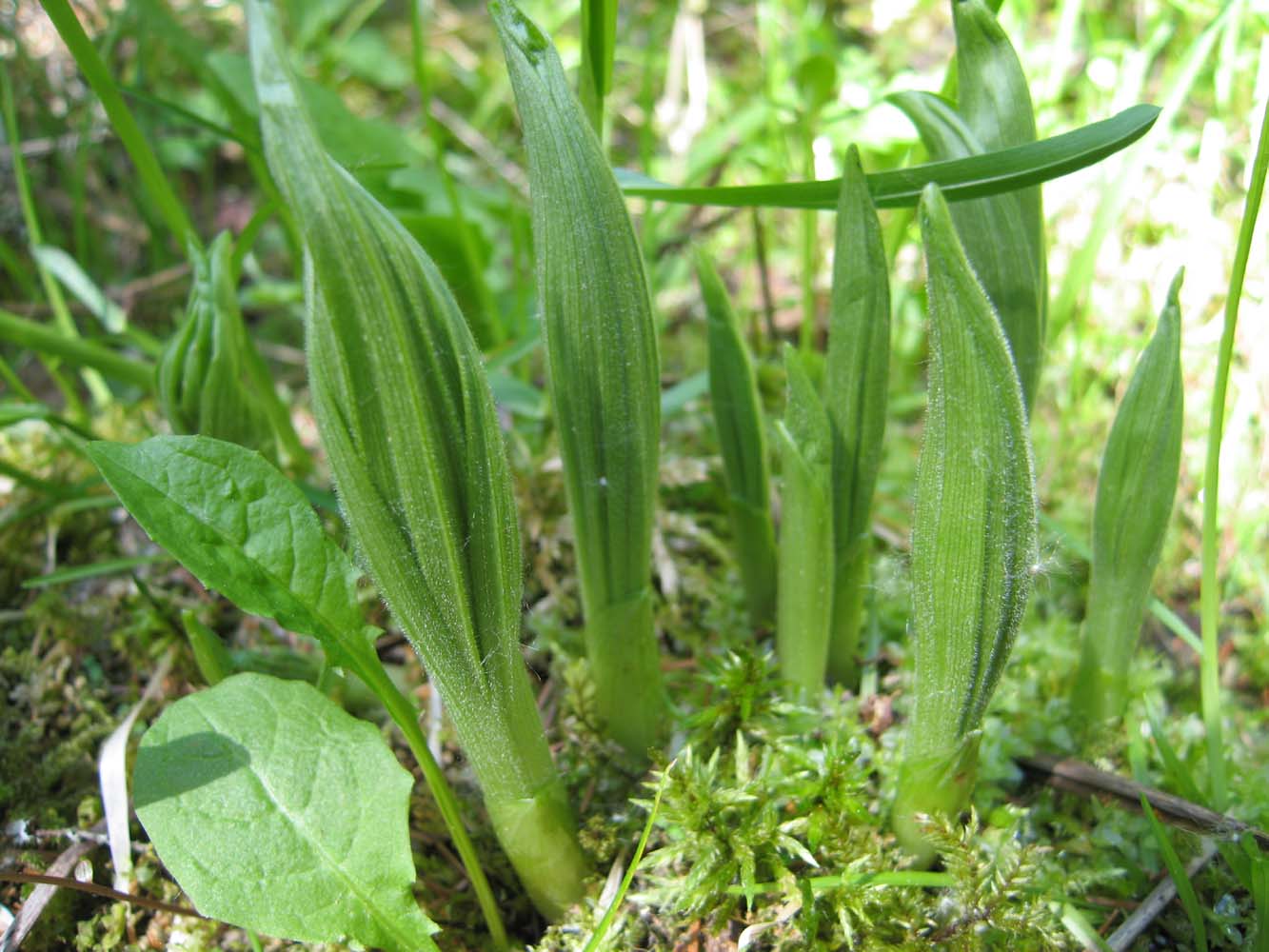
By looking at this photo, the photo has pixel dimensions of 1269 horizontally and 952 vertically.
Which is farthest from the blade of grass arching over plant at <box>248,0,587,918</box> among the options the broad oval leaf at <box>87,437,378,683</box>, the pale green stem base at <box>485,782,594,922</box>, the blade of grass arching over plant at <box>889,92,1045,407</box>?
the blade of grass arching over plant at <box>889,92,1045,407</box>

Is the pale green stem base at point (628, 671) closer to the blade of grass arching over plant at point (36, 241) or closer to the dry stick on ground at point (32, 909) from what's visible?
the dry stick on ground at point (32, 909)

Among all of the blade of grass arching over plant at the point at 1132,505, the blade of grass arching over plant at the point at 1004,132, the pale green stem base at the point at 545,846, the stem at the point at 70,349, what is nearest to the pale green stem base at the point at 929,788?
the blade of grass arching over plant at the point at 1132,505

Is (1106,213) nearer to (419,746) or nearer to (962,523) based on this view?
(962,523)

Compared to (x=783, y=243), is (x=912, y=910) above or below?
below

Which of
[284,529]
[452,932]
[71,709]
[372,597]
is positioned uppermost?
[284,529]

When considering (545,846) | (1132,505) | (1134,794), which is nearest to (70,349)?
(545,846)

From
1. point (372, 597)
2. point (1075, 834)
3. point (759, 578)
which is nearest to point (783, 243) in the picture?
point (759, 578)

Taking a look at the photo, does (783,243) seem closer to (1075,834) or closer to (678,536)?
(678,536)
